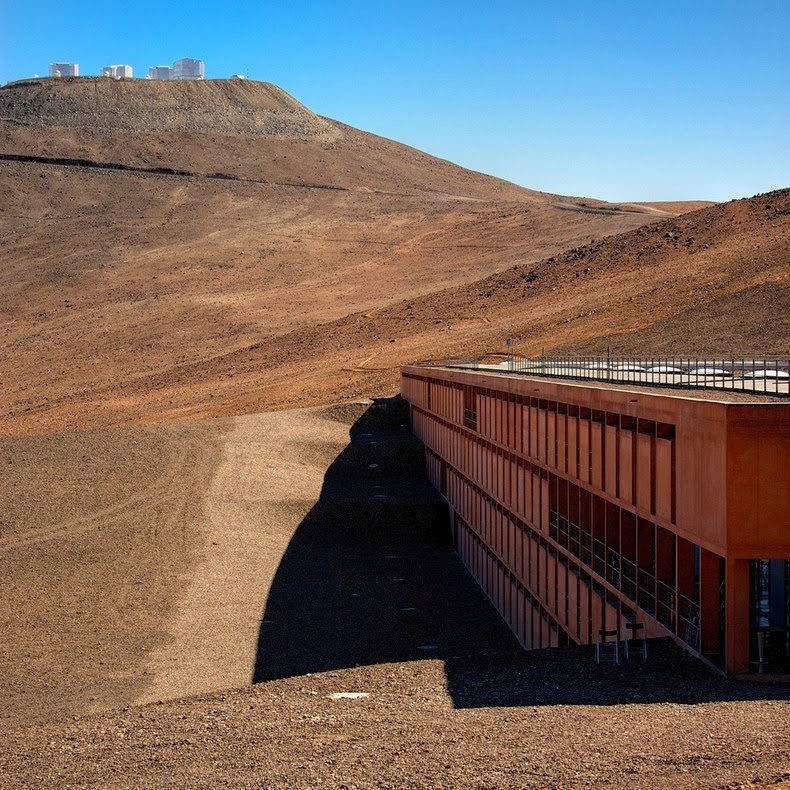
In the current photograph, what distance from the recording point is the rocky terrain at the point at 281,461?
1049cm

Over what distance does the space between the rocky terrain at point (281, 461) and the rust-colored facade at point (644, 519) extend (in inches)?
28.5

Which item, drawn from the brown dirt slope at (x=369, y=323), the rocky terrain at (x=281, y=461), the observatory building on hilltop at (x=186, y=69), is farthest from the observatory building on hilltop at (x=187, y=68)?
the brown dirt slope at (x=369, y=323)

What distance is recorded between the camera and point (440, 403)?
108 ft

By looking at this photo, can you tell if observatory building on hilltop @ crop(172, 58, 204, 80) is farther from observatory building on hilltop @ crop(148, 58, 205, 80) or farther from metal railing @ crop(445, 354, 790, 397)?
metal railing @ crop(445, 354, 790, 397)

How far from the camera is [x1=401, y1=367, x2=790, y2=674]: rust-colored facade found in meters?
11.6

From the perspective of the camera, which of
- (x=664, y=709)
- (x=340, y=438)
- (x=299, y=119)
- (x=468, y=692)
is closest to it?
(x=664, y=709)

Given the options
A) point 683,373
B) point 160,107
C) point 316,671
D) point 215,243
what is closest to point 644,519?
point 683,373

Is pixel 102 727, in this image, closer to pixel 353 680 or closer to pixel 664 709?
pixel 353 680

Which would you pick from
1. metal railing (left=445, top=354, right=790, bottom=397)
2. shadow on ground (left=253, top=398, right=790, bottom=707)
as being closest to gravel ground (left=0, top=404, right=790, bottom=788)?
shadow on ground (left=253, top=398, right=790, bottom=707)

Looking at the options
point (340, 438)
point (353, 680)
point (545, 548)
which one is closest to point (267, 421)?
point (340, 438)

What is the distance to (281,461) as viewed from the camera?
36094 mm

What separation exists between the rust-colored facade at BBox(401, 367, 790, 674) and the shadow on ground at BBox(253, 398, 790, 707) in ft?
2.04

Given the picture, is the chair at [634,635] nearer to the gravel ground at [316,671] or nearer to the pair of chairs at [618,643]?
the pair of chairs at [618,643]

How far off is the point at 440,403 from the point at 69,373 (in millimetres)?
41397
